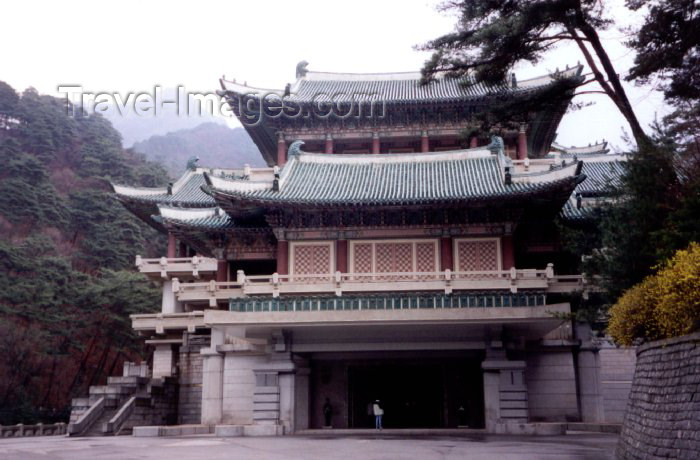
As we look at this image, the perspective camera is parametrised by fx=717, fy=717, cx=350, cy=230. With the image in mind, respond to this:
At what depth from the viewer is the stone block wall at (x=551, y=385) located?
25.8 m

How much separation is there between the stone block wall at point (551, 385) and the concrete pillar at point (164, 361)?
20.1 m

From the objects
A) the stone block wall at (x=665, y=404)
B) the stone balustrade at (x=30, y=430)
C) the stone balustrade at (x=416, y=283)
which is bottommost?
the stone balustrade at (x=30, y=430)

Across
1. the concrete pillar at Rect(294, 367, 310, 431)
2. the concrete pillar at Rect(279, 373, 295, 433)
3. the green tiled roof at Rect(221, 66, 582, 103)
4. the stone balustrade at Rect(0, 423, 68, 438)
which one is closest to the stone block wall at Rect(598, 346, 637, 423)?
the concrete pillar at Rect(294, 367, 310, 431)

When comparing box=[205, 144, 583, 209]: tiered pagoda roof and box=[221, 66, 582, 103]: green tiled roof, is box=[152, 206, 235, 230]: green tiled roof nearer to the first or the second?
box=[205, 144, 583, 209]: tiered pagoda roof

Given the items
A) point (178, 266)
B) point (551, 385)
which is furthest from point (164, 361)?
point (551, 385)

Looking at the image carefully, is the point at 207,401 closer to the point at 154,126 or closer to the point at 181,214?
the point at 181,214

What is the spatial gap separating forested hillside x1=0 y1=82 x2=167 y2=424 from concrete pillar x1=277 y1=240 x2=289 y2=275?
1003 inches

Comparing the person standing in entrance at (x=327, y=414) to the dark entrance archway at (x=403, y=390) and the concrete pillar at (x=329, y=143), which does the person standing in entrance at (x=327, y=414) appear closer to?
the dark entrance archway at (x=403, y=390)

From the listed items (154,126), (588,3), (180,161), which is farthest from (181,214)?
(154,126)

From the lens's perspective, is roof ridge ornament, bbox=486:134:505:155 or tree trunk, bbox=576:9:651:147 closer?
tree trunk, bbox=576:9:651:147

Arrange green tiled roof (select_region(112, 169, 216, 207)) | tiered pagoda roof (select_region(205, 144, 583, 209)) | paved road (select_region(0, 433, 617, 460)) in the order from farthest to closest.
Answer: green tiled roof (select_region(112, 169, 216, 207))
tiered pagoda roof (select_region(205, 144, 583, 209))
paved road (select_region(0, 433, 617, 460))

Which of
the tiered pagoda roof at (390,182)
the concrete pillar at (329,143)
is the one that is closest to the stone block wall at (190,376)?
the tiered pagoda roof at (390,182)

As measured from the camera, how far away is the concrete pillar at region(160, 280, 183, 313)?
3903cm

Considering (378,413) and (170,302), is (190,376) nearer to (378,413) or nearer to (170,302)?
(170,302)
